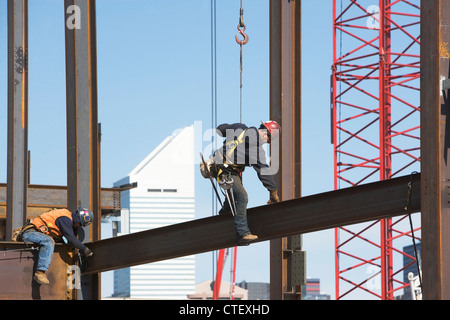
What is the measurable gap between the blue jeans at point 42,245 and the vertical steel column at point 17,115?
212 inches

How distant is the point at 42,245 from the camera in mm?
15523

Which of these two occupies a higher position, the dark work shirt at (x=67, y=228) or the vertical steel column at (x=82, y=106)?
the vertical steel column at (x=82, y=106)

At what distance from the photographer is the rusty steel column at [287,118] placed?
53.7 ft

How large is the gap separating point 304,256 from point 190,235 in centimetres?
260

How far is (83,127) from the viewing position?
17.1 metres

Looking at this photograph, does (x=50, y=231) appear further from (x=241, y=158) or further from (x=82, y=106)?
(x=241, y=158)

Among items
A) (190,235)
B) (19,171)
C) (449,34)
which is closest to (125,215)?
(19,171)

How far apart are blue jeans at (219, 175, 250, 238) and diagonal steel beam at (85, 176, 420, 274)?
47 cm

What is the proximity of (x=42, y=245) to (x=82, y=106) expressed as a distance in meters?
2.90

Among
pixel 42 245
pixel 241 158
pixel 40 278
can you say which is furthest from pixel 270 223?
pixel 40 278

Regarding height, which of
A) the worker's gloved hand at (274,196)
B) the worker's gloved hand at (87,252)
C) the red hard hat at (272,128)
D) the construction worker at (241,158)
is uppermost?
the red hard hat at (272,128)

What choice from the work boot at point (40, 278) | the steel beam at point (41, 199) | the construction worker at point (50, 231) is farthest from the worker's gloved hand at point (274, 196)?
the steel beam at point (41, 199)

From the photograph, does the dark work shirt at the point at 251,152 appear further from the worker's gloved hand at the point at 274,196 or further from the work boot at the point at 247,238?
the work boot at the point at 247,238
